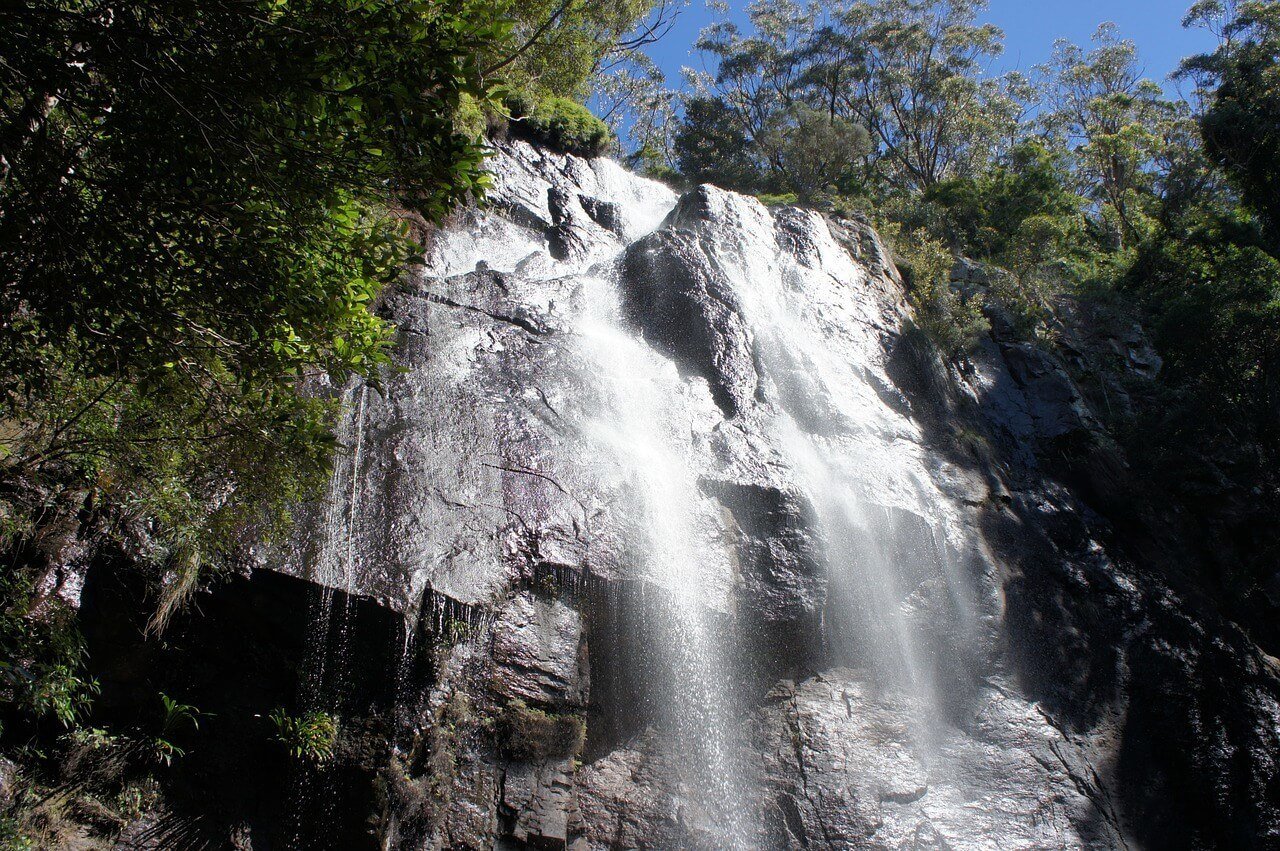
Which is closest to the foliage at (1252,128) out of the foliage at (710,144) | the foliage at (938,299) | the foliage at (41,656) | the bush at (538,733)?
the foliage at (938,299)

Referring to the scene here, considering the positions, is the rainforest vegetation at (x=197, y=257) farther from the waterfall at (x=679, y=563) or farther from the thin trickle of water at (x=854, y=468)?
the thin trickle of water at (x=854, y=468)

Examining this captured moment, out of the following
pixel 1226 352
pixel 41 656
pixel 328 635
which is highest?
pixel 1226 352

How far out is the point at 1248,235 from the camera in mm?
19703

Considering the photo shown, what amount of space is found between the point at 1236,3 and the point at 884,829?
30899 millimetres

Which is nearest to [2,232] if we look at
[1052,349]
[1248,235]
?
[1052,349]

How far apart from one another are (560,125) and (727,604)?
1304cm

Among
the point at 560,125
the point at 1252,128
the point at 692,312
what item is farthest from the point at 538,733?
the point at 1252,128

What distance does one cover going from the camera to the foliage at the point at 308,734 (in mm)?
6672

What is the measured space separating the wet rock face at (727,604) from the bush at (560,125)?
5485 millimetres

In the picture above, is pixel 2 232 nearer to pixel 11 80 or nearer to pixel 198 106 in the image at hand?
pixel 11 80

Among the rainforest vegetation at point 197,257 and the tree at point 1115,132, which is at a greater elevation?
the tree at point 1115,132

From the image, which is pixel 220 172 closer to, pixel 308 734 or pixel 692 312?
pixel 308 734

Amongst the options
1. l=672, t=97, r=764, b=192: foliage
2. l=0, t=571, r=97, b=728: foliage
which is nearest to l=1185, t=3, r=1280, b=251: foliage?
l=672, t=97, r=764, b=192: foliage

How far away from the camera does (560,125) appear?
704 inches
